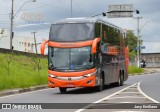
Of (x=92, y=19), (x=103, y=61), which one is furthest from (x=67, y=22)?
(x=103, y=61)

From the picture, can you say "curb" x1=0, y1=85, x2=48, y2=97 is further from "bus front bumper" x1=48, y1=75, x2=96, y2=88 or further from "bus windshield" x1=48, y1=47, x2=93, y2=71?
"bus windshield" x1=48, y1=47, x2=93, y2=71

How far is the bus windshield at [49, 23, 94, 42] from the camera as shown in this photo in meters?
24.8

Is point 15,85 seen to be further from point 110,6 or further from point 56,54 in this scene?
point 110,6

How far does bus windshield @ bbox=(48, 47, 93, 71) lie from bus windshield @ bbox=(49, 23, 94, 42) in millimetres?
548

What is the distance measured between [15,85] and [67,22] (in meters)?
5.51

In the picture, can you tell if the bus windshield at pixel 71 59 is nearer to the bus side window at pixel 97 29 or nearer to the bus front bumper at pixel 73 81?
the bus front bumper at pixel 73 81

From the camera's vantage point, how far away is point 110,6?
63.8m

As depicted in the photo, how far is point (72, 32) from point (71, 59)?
4.53 feet

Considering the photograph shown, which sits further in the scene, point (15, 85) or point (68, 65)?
point (15, 85)

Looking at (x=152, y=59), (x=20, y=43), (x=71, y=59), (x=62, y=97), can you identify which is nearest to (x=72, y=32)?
(x=71, y=59)

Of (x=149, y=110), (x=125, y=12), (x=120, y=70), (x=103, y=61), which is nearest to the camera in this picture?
(x=149, y=110)

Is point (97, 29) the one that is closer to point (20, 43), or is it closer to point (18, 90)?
point (18, 90)

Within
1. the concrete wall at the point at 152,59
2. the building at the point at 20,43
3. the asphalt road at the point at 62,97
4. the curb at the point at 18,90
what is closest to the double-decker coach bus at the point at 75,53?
the asphalt road at the point at 62,97

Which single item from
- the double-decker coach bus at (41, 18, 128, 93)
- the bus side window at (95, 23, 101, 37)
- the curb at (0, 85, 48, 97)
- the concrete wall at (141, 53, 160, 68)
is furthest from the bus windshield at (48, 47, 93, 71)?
the concrete wall at (141, 53, 160, 68)
